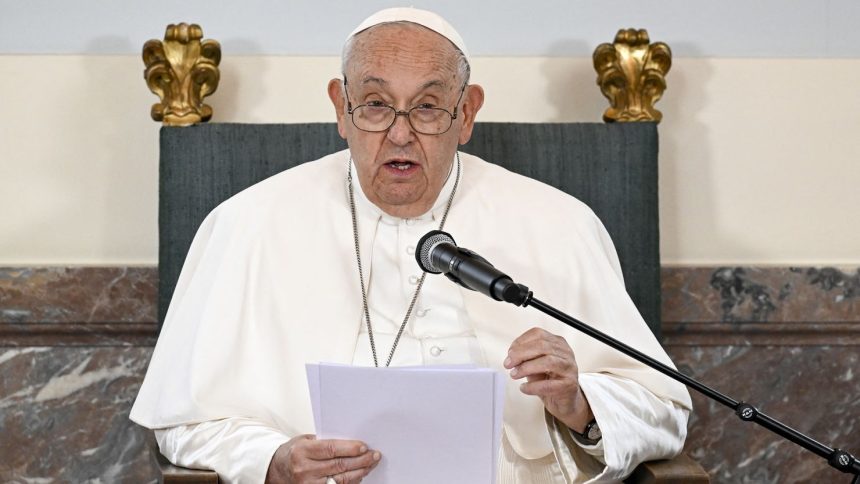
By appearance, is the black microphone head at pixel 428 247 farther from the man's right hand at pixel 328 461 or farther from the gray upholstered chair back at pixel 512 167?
the gray upholstered chair back at pixel 512 167

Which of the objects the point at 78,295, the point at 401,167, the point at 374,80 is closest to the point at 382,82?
the point at 374,80

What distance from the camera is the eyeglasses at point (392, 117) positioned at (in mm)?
3088

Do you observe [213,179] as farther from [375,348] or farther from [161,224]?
[375,348]

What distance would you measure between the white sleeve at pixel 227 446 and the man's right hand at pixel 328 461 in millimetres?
126

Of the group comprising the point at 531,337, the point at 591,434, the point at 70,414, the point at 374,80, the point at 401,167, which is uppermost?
the point at 374,80

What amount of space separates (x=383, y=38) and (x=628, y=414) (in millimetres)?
1203

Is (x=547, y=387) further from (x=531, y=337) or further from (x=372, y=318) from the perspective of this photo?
(x=372, y=318)

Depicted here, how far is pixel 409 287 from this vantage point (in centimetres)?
327

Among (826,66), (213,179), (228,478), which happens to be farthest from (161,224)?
(826,66)

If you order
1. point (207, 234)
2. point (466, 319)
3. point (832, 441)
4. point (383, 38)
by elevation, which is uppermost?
point (383, 38)

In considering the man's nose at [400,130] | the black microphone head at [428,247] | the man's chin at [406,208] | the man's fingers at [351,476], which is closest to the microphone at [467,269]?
the black microphone head at [428,247]

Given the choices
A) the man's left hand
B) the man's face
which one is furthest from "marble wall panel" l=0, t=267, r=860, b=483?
the man's left hand

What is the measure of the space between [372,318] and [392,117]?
0.58m

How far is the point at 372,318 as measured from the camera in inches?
127
